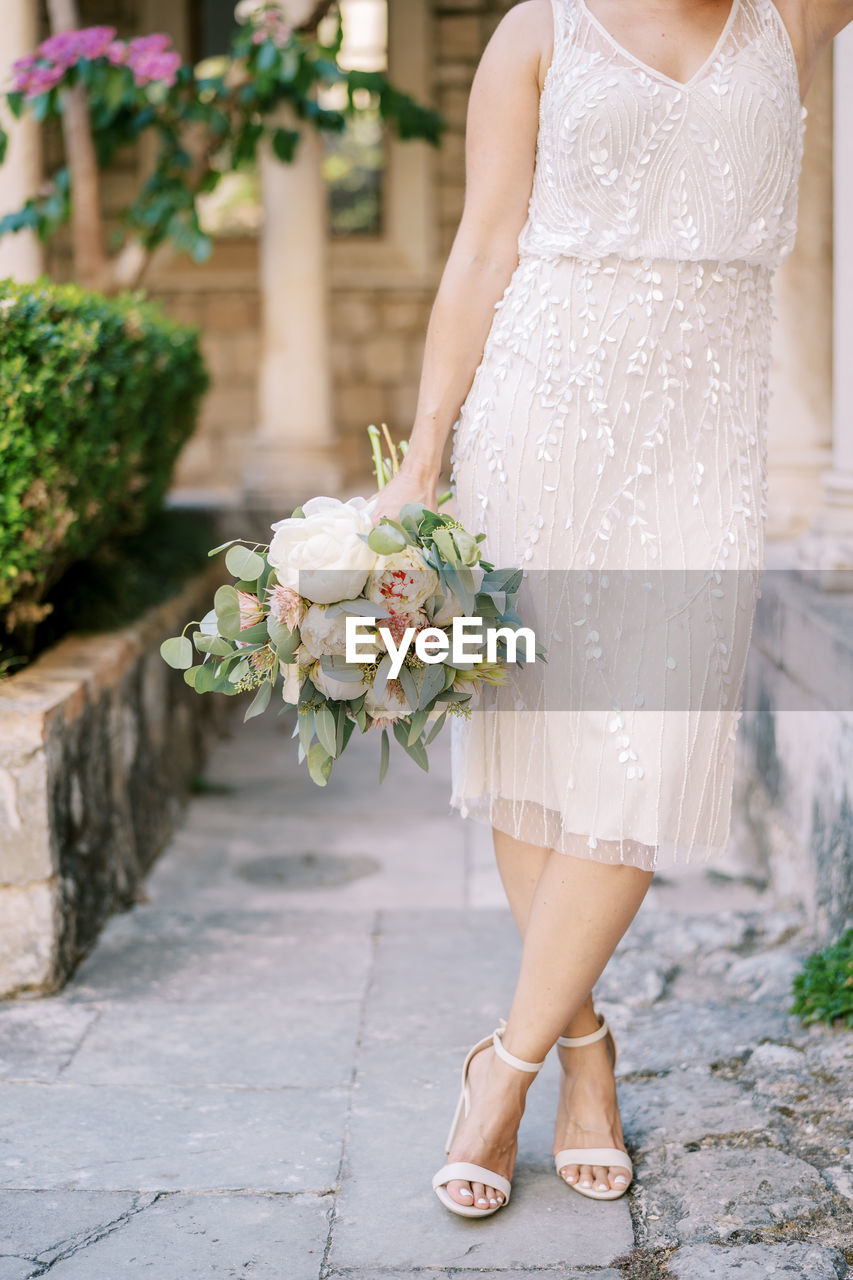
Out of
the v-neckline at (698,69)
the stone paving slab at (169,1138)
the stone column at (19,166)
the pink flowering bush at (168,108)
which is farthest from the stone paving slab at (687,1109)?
the stone column at (19,166)

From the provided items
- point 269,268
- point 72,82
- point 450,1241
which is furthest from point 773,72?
point 269,268

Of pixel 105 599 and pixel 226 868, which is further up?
pixel 105 599

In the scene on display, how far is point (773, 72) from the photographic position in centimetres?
189

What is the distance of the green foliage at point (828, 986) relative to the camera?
258 centimetres

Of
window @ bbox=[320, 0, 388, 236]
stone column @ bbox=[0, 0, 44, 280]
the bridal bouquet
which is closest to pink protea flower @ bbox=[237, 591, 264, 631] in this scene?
the bridal bouquet

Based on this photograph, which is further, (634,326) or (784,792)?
(784,792)

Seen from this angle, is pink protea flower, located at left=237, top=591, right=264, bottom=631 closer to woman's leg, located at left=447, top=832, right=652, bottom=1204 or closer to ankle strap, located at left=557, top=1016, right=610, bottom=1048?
woman's leg, located at left=447, top=832, right=652, bottom=1204

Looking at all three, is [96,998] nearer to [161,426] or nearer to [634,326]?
[634,326]

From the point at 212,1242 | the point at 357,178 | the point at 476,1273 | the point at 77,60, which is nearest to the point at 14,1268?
the point at 212,1242

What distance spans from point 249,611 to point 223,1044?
3.86 feet

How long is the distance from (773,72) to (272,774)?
3.49 metres

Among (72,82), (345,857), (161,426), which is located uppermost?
(72,82)

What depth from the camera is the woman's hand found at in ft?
6.46

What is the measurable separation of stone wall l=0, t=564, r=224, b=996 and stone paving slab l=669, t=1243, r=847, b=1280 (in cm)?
149
